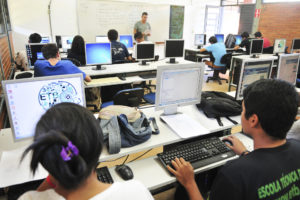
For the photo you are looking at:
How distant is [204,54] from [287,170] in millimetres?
5770

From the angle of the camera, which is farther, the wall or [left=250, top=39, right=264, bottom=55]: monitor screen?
the wall

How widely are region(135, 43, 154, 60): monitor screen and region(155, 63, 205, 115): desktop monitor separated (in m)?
2.45

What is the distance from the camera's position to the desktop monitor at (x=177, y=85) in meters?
1.65

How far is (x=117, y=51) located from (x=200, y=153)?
3363 millimetres

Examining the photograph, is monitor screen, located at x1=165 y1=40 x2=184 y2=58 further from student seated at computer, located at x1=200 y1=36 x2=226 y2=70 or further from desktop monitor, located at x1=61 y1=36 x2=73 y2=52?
desktop monitor, located at x1=61 y1=36 x2=73 y2=52

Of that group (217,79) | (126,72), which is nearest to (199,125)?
(126,72)

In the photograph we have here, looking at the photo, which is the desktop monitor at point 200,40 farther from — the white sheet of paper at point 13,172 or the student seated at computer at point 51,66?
the white sheet of paper at point 13,172

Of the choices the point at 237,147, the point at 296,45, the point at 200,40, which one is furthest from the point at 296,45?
the point at 237,147

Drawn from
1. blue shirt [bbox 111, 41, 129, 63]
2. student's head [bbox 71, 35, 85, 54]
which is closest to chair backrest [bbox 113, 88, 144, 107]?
student's head [bbox 71, 35, 85, 54]

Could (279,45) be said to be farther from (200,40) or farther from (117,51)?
(117,51)

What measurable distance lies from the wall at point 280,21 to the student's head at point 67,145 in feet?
27.5

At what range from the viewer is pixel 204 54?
637cm

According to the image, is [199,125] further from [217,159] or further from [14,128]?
[14,128]

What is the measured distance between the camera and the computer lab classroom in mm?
1321
